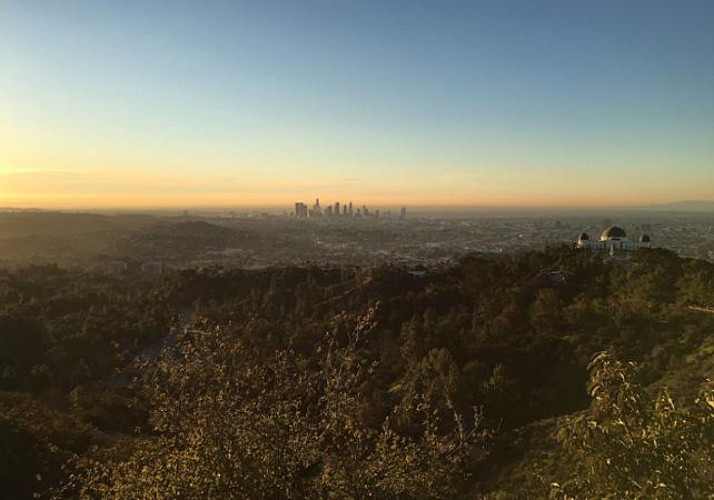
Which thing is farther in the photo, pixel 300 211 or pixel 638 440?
pixel 300 211

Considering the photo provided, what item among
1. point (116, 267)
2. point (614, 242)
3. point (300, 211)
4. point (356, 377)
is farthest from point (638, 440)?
point (300, 211)

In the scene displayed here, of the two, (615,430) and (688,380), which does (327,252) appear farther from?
(615,430)

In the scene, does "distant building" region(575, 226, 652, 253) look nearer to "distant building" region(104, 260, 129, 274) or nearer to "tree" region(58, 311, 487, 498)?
"tree" region(58, 311, 487, 498)

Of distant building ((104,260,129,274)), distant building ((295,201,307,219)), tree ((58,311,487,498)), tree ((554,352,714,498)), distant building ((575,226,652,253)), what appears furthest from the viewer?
distant building ((295,201,307,219))

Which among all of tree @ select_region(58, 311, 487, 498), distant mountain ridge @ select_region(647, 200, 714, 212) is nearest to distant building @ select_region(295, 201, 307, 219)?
distant mountain ridge @ select_region(647, 200, 714, 212)

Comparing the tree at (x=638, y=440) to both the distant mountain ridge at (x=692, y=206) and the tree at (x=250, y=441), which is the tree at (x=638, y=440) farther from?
the distant mountain ridge at (x=692, y=206)

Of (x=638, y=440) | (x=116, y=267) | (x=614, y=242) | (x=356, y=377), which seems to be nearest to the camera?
(x=638, y=440)

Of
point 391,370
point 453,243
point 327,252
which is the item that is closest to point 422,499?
point 391,370

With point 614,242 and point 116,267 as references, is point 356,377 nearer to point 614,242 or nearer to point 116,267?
point 614,242

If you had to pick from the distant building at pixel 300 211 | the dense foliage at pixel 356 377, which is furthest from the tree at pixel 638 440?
the distant building at pixel 300 211

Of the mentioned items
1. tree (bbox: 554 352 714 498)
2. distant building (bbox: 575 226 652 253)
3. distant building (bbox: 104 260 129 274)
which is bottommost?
distant building (bbox: 104 260 129 274)

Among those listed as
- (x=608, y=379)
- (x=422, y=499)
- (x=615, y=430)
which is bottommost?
(x=422, y=499)
